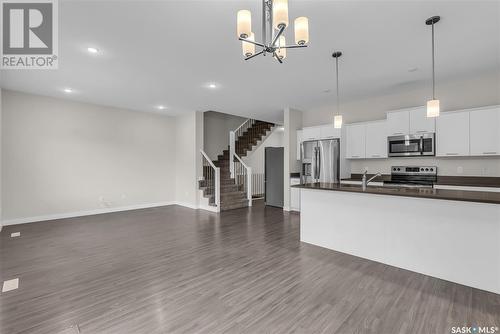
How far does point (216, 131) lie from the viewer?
8336mm

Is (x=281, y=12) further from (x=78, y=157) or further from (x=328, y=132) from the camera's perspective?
(x=78, y=157)

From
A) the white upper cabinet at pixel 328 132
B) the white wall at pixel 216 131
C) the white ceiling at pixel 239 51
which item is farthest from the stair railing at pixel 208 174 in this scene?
the white upper cabinet at pixel 328 132

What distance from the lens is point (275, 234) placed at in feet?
14.0

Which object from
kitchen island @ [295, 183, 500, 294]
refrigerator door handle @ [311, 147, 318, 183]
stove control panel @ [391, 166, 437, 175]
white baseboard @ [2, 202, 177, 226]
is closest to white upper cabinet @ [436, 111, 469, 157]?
stove control panel @ [391, 166, 437, 175]

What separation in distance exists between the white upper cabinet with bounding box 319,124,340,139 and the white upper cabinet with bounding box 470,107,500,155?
2.35 m

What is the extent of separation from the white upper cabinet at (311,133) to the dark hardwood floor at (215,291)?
2989 mm

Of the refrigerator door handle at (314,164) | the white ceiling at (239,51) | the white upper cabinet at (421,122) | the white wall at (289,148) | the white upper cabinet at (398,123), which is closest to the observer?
the white ceiling at (239,51)

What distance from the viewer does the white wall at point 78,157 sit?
4.91 metres

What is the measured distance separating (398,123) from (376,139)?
0.53 meters

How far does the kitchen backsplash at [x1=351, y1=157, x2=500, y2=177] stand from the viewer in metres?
4.05

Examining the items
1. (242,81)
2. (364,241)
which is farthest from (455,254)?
(242,81)

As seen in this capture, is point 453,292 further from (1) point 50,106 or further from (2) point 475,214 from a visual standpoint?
(1) point 50,106

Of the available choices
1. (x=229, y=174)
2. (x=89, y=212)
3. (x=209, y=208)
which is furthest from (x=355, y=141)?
(x=89, y=212)

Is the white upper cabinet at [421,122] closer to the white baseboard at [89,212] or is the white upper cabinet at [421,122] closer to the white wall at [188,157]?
the white baseboard at [89,212]
